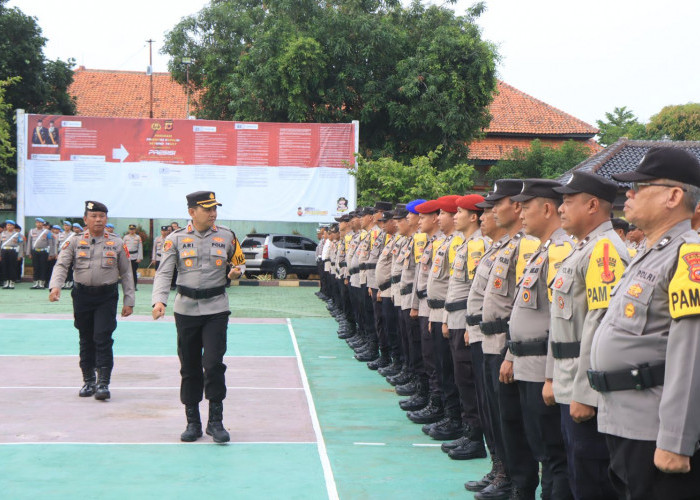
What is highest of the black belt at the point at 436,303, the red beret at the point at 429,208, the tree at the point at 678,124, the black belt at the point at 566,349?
the tree at the point at 678,124

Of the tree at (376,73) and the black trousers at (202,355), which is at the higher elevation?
the tree at (376,73)

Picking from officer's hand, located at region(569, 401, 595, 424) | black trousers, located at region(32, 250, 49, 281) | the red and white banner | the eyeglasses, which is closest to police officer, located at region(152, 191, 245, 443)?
officer's hand, located at region(569, 401, 595, 424)

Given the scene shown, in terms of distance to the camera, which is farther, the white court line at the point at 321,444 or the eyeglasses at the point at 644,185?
the white court line at the point at 321,444

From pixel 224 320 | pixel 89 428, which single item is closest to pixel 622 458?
pixel 224 320

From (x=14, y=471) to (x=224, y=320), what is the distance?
Result: 212 centimetres

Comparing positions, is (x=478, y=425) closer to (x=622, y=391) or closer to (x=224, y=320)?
(x=224, y=320)

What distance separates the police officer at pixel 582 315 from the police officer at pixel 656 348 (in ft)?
1.34

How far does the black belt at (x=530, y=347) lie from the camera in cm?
494

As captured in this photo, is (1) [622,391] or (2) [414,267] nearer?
(1) [622,391]

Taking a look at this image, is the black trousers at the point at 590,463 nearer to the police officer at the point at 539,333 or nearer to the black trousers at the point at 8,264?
the police officer at the point at 539,333

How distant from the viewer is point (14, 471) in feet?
21.0

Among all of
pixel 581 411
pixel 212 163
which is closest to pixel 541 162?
pixel 212 163

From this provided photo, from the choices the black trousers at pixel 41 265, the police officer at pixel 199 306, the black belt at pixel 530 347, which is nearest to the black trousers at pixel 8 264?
the black trousers at pixel 41 265

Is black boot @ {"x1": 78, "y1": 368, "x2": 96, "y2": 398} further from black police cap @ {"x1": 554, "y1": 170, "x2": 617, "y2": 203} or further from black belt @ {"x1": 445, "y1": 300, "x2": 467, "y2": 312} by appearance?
black police cap @ {"x1": 554, "y1": 170, "x2": 617, "y2": 203}
